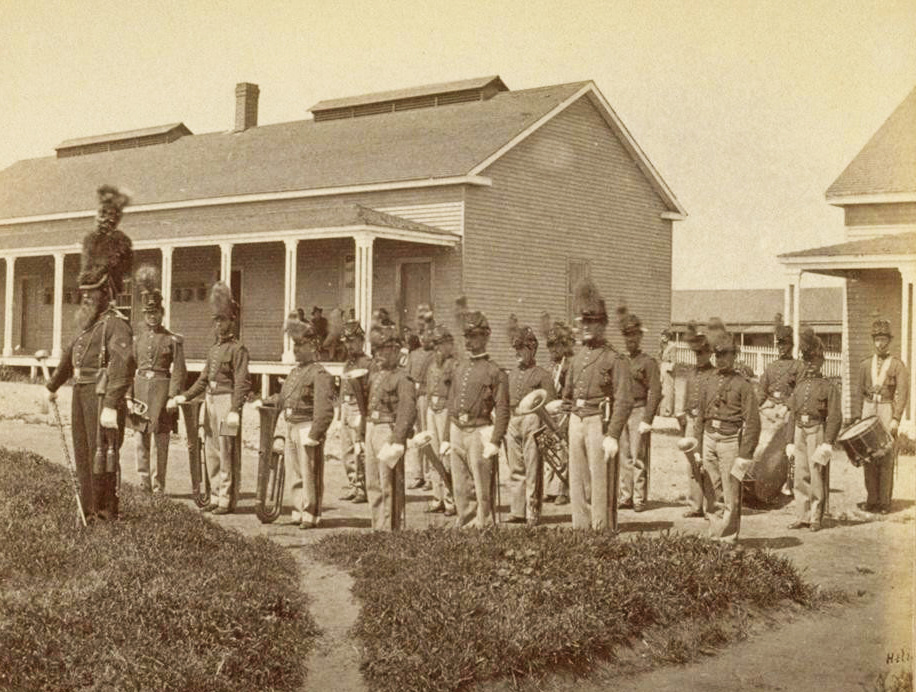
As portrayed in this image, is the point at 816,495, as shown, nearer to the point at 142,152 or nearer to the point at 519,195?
the point at 519,195

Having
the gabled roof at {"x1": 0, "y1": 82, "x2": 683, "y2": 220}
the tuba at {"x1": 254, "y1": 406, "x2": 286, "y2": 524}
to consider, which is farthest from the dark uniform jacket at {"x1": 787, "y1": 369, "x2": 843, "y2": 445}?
the gabled roof at {"x1": 0, "y1": 82, "x2": 683, "y2": 220}

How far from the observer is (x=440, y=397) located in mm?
11305

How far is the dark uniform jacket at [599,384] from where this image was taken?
28.0 ft

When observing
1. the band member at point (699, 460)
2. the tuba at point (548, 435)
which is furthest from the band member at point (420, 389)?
the band member at point (699, 460)

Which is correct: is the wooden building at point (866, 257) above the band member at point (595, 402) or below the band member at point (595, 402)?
Answer: above

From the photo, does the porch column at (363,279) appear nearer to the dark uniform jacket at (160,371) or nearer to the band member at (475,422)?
the dark uniform jacket at (160,371)

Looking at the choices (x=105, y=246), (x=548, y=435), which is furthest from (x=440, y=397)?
(x=105, y=246)

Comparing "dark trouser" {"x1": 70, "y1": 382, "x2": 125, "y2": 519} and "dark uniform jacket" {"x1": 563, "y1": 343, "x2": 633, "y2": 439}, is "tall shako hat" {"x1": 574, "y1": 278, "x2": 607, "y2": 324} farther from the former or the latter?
"dark trouser" {"x1": 70, "y1": 382, "x2": 125, "y2": 519}

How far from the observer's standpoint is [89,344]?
7.52 metres

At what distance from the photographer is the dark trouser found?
24.8 feet

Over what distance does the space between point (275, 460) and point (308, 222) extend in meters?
11.1

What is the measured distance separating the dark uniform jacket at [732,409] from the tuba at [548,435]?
1.77 metres

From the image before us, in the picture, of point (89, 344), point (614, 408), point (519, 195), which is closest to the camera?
point (89, 344)

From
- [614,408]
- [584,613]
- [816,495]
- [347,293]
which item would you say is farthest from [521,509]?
[347,293]
